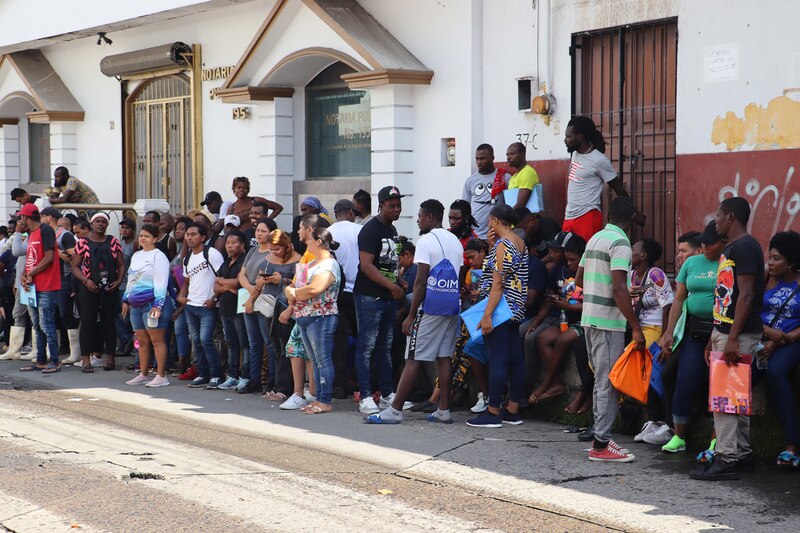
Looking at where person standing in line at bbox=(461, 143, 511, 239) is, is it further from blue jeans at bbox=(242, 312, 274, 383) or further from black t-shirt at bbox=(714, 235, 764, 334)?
black t-shirt at bbox=(714, 235, 764, 334)

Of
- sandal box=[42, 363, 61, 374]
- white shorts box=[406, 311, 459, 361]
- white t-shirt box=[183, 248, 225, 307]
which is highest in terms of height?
white t-shirt box=[183, 248, 225, 307]

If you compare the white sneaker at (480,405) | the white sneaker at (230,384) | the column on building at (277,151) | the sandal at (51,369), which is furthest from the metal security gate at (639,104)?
the sandal at (51,369)

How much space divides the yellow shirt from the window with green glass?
3.95 meters

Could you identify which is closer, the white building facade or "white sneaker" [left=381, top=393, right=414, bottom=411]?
the white building facade

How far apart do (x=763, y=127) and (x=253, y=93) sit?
8302mm

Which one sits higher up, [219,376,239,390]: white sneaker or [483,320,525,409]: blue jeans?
[483,320,525,409]: blue jeans

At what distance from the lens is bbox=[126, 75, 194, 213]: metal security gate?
19219mm

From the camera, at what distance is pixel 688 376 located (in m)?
8.92

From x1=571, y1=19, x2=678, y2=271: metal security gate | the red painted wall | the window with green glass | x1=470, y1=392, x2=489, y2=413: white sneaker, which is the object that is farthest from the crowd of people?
the window with green glass

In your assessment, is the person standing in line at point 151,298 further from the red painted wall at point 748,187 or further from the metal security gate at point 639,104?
the red painted wall at point 748,187

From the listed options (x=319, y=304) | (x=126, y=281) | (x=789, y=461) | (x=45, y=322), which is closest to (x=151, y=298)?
(x=126, y=281)

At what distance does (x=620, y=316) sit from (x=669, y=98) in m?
3.87

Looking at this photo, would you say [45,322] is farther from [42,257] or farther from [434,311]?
[434,311]

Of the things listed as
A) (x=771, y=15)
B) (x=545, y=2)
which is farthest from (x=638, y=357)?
(x=545, y=2)
